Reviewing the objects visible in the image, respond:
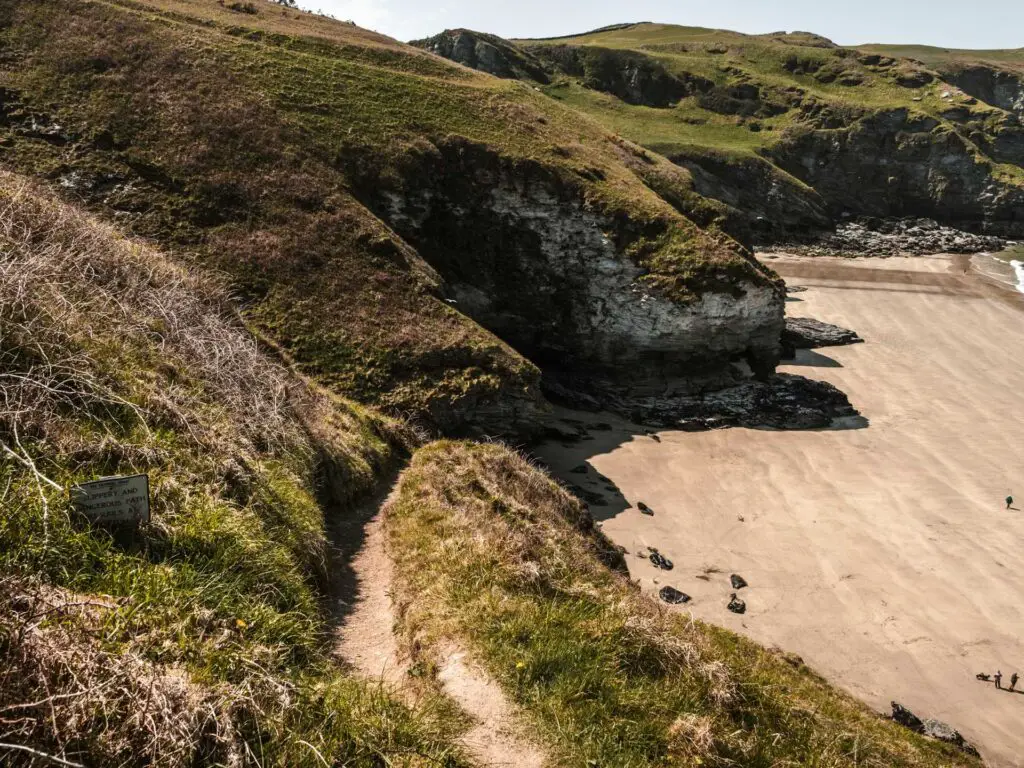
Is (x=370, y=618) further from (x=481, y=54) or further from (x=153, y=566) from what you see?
(x=481, y=54)

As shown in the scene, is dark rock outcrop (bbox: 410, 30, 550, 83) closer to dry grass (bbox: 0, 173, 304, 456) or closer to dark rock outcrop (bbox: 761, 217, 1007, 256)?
dark rock outcrop (bbox: 761, 217, 1007, 256)

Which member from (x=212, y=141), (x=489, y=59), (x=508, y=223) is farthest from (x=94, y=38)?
(x=489, y=59)

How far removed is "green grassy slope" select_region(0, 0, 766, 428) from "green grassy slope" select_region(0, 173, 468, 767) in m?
13.0

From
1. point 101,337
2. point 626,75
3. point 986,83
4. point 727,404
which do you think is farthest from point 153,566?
point 986,83

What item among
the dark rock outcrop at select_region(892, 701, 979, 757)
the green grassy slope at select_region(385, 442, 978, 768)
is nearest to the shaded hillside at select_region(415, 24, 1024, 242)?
the dark rock outcrop at select_region(892, 701, 979, 757)

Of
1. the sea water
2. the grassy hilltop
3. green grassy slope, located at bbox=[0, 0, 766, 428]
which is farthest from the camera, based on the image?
the sea water

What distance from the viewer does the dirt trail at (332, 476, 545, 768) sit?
603 centimetres

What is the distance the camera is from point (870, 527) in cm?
2342

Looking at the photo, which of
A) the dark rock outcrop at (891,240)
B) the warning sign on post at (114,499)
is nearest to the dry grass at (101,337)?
the warning sign on post at (114,499)

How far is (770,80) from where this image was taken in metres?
117

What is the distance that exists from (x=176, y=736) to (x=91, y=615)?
1301 mm

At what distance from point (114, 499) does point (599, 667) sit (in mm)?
5506

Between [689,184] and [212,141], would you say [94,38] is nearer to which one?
[212,141]

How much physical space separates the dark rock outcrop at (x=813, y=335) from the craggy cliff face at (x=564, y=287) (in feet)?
33.6
